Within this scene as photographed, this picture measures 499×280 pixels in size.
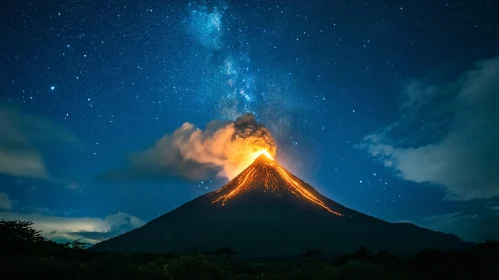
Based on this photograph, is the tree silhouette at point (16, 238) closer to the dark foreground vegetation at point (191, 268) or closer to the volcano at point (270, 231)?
the dark foreground vegetation at point (191, 268)

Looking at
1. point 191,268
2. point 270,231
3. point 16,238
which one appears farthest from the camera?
A: point 270,231

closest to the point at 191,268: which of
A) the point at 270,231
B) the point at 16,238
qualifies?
the point at 16,238

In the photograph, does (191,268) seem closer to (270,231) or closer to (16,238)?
(16,238)

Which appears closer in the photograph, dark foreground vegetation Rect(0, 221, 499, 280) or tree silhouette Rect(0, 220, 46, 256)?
dark foreground vegetation Rect(0, 221, 499, 280)

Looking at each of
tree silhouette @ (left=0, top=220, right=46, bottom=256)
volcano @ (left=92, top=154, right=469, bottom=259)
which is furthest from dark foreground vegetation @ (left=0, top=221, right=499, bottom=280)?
volcano @ (left=92, top=154, right=469, bottom=259)

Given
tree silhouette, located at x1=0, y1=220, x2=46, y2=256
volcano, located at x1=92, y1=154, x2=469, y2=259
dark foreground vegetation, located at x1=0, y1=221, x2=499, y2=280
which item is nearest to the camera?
dark foreground vegetation, located at x1=0, y1=221, x2=499, y2=280

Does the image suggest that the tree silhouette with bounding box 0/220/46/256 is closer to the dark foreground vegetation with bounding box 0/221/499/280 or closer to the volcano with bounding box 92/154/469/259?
the dark foreground vegetation with bounding box 0/221/499/280

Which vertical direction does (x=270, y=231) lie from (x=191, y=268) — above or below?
above

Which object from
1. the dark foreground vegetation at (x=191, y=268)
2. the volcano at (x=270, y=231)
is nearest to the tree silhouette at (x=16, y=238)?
the dark foreground vegetation at (x=191, y=268)

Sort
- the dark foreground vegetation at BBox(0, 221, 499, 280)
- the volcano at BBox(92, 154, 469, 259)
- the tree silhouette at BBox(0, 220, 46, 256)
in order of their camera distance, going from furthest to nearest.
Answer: the volcano at BBox(92, 154, 469, 259) → the tree silhouette at BBox(0, 220, 46, 256) → the dark foreground vegetation at BBox(0, 221, 499, 280)
